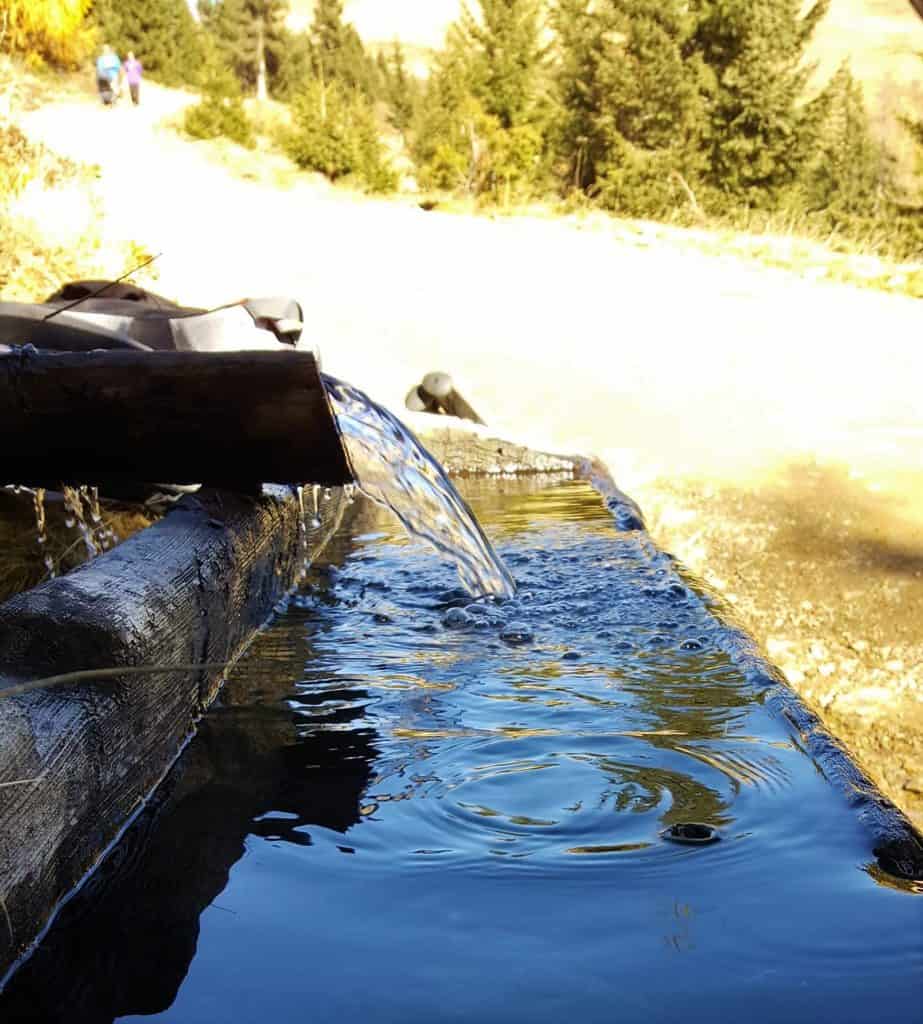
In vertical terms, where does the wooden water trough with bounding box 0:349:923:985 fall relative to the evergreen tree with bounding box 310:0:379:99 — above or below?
below

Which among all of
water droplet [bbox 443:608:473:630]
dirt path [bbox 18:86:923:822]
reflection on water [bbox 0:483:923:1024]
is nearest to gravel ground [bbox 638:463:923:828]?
dirt path [bbox 18:86:923:822]

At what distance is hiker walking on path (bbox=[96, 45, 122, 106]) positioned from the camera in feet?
85.0

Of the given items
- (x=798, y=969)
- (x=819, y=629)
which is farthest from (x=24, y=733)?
(x=819, y=629)

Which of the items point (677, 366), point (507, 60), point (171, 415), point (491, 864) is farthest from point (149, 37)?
point (491, 864)

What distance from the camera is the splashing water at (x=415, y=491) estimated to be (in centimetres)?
336

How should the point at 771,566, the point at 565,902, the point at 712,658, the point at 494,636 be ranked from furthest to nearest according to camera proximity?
the point at 771,566 < the point at 494,636 < the point at 712,658 < the point at 565,902

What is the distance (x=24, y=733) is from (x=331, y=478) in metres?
1.57

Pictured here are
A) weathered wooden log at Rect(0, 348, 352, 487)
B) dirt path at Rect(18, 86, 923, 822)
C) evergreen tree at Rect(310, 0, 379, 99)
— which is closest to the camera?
weathered wooden log at Rect(0, 348, 352, 487)

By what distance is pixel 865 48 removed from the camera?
86.0 m

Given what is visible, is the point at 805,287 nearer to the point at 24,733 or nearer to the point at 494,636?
the point at 494,636

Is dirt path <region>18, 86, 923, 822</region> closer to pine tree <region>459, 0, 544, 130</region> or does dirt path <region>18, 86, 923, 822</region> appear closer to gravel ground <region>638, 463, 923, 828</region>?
gravel ground <region>638, 463, 923, 828</region>

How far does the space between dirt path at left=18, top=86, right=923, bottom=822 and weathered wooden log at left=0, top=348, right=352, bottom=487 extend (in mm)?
1775

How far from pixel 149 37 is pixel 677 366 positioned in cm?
3169

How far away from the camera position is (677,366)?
416 inches
